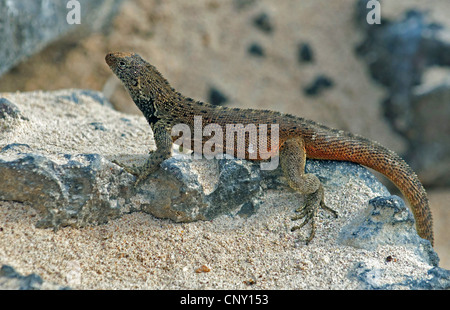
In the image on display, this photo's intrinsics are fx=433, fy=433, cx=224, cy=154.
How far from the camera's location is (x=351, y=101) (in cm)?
1312

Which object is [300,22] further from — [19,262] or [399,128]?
[19,262]

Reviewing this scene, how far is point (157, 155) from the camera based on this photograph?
A: 5.27m

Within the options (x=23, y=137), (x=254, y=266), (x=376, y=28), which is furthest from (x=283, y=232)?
(x=376, y=28)

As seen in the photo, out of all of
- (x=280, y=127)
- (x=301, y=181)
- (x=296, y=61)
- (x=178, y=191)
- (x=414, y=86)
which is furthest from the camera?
(x=296, y=61)

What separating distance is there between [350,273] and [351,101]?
9.52 meters

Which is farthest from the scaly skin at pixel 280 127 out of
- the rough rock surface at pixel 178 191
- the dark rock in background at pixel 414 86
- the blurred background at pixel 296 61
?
the dark rock in background at pixel 414 86

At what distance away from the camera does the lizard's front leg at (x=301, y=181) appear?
5.25m

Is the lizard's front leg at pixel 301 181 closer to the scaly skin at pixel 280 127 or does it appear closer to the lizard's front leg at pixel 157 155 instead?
the scaly skin at pixel 280 127

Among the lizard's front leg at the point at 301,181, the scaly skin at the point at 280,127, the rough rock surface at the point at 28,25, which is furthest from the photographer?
the rough rock surface at the point at 28,25

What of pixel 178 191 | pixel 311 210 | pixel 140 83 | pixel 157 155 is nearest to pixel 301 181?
pixel 311 210

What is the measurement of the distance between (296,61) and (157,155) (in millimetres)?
9649

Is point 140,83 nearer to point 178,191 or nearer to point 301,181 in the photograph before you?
point 178,191

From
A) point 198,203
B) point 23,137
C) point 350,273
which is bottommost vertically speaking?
point 350,273

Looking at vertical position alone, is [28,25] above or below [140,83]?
above
